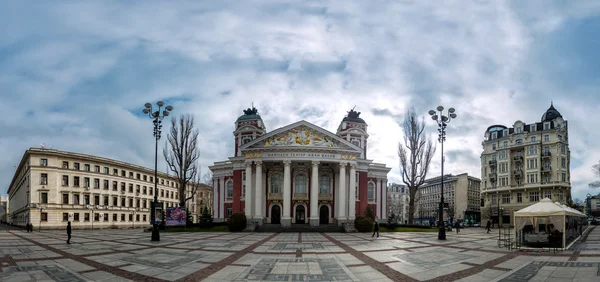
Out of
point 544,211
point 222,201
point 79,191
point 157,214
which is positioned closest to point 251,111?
point 222,201

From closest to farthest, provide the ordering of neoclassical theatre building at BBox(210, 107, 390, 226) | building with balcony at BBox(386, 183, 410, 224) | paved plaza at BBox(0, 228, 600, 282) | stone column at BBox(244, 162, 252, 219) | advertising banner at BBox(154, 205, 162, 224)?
1. paved plaza at BBox(0, 228, 600, 282)
2. advertising banner at BBox(154, 205, 162, 224)
3. neoclassical theatre building at BBox(210, 107, 390, 226)
4. stone column at BBox(244, 162, 252, 219)
5. building with balcony at BBox(386, 183, 410, 224)

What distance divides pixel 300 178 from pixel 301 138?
296 inches

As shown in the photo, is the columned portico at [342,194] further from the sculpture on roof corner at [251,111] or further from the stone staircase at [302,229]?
the sculpture on roof corner at [251,111]

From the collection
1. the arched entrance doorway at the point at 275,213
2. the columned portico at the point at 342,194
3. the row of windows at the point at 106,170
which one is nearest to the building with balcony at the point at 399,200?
the row of windows at the point at 106,170

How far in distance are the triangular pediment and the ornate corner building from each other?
126 ft

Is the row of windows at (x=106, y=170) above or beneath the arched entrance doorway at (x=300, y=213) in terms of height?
above

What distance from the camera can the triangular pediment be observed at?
162 feet

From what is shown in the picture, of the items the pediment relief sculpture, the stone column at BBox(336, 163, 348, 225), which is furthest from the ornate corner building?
the pediment relief sculpture

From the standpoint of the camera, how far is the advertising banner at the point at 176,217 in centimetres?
4144

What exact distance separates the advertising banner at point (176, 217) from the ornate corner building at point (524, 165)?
55.8m

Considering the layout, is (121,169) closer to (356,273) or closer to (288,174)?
(288,174)

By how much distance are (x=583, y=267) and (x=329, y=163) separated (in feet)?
121

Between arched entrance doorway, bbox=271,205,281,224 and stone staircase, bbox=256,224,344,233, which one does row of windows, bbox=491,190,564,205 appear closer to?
stone staircase, bbox=256,224,344,233

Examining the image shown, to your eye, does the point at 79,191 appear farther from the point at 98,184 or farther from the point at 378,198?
the point at 378,198
